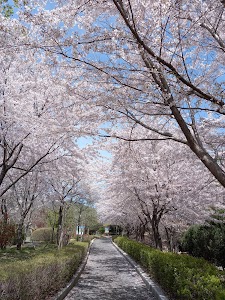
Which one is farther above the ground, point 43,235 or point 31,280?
point 43,235

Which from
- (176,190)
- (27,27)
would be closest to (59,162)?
(176,190)

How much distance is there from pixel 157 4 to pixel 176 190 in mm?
7831

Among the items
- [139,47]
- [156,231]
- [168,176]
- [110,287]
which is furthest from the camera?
[156,231]

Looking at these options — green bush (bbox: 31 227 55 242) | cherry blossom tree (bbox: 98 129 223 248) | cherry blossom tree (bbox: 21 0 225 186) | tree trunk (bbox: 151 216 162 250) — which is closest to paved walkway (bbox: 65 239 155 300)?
tree trunk (bbox: 151 216 162 250)

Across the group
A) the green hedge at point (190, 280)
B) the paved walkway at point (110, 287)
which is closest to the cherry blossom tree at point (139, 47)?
the green hedge at point (190, 280)

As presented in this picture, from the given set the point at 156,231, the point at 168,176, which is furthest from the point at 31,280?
the point at 156,231

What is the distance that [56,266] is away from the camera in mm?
6914

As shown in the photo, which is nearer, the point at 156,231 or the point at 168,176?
the point at 168,176

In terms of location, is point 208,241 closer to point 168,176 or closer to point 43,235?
point 168,176

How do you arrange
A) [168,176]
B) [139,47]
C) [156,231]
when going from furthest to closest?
1. [156,231]
2. [168,176]
3. [139,47]

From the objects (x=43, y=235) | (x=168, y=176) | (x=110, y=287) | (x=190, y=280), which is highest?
(x=168, y=176)

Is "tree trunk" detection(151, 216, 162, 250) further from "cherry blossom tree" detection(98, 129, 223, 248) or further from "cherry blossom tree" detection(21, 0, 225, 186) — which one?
"cherry blossom tree" detection(21, 0, 225, 186)

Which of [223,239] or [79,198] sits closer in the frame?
[223,239]

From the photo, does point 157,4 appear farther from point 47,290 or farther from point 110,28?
point 47,290
